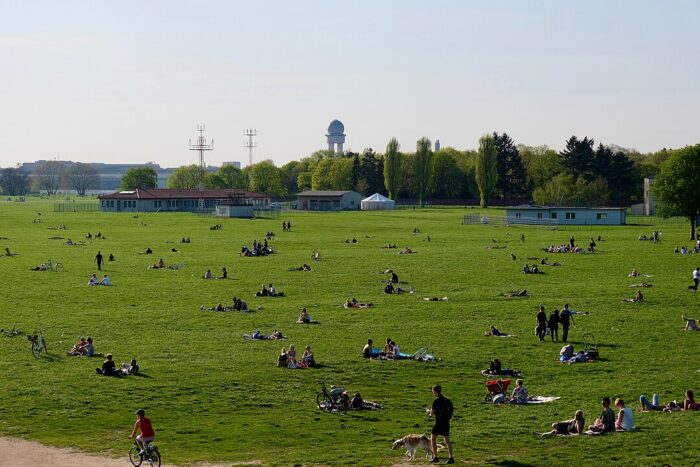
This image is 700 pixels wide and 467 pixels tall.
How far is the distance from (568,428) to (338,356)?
11.6 m

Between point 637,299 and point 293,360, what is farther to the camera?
point 637,299

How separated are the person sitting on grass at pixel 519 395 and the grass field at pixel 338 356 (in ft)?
2.47

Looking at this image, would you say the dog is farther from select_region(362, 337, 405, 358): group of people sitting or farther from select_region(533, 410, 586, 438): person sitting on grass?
select_region(362, 337, 405, 358): group of people sitting

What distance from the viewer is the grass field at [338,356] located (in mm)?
23062

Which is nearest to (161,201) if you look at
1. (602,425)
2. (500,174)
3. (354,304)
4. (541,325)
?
(500,174)

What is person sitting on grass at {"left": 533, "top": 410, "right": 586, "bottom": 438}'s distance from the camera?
76.2 ft

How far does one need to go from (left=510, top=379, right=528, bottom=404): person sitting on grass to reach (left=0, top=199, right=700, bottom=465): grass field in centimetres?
75

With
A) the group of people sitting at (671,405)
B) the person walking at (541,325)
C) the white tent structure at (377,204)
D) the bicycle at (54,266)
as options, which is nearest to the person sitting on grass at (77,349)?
the person walking at (541,325)

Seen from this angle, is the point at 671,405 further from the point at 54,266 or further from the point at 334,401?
the point at 54,266

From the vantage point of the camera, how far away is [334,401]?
86.6ft

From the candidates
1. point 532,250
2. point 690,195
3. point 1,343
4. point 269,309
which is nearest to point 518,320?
point 269,309

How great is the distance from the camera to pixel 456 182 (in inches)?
7249

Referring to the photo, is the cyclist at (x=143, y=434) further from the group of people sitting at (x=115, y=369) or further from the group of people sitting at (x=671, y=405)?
the group of people sitting at (x=671, y=405)

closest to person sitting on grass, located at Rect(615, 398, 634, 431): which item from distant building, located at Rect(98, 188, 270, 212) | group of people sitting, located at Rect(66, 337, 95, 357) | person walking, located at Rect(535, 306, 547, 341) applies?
person walking, located at Rect(535, 306, 547, 341)
